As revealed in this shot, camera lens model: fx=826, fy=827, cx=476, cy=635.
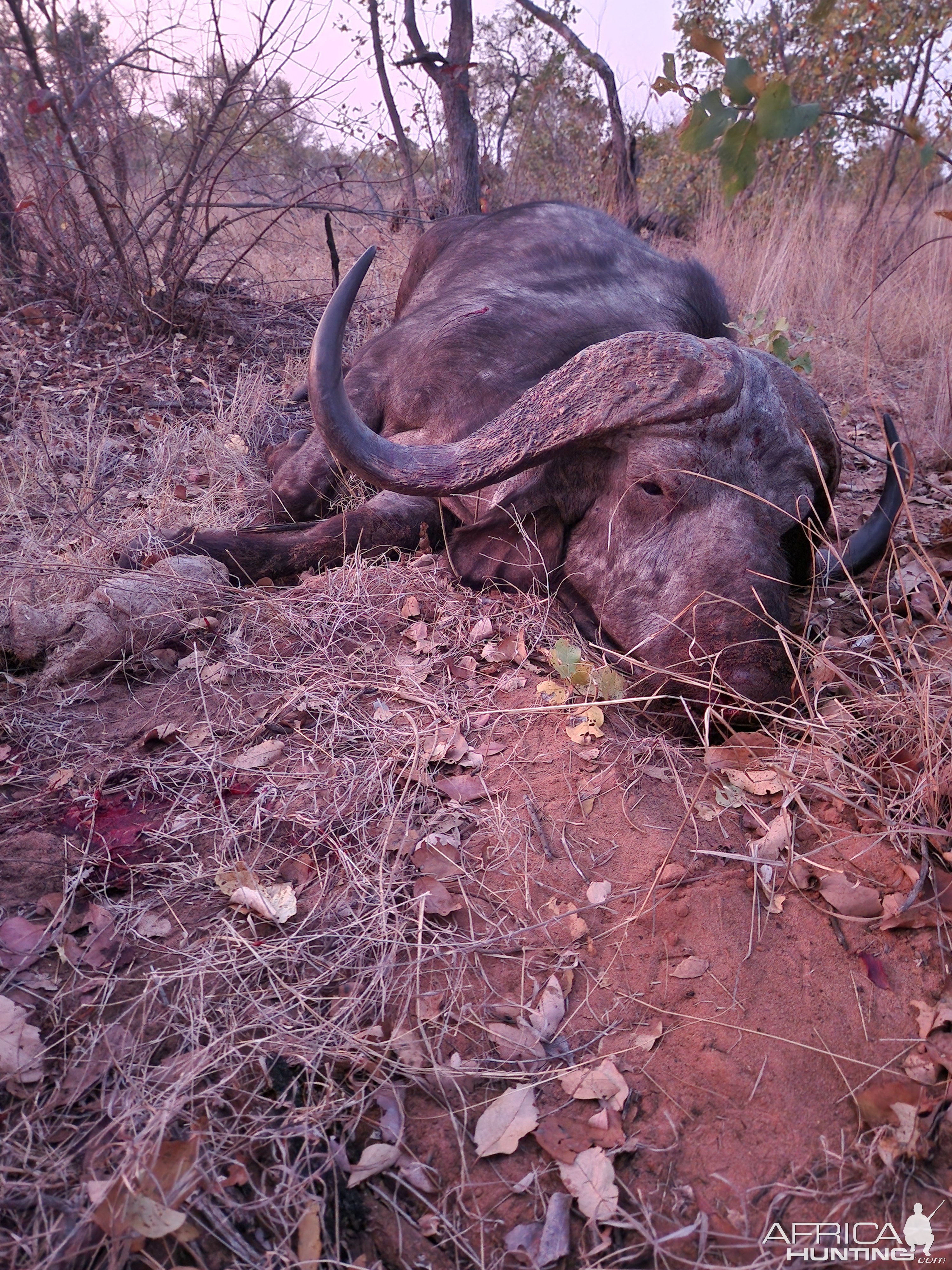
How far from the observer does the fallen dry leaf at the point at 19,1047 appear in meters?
1.56

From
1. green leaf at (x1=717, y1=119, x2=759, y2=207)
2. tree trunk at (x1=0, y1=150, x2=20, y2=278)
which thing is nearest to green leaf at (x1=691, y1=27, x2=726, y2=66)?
green leaf at (x1=717, y1=119, x2=759, y2=207)

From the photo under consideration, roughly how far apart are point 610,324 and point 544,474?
115 centimetres

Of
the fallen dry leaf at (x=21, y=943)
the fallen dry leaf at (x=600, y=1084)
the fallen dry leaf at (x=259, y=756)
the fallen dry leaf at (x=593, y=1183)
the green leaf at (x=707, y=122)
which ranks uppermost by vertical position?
the green leaf at (x=707, y=122)

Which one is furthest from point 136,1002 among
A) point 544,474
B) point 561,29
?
point 561,29

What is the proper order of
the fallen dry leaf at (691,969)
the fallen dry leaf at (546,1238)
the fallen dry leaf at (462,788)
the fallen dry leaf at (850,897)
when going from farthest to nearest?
the fallen dry leaf at (462,788) → the fallen dry leaf at (850,897) → the fallen dry leaf at (691,969) → the fallen dry leaf at (546,1238)

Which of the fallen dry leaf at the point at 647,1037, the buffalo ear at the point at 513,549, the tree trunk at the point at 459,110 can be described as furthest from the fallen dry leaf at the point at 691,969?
the tree trunk at the point at 459,110

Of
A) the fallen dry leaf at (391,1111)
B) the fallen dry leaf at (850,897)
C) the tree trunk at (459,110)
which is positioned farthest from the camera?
→ the tree trunk at (459,110)

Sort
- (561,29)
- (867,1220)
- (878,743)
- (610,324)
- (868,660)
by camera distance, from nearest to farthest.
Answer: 1. (867,1220)
2. (878,743)
3. (868,660)
4. (610,324)
5. (561,29)

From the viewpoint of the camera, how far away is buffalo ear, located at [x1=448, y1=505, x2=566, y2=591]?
3.27 meters

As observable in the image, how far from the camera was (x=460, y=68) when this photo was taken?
7035 millimetres

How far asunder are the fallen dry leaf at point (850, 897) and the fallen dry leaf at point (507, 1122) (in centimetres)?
92

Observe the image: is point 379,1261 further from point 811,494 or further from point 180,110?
point 180,110

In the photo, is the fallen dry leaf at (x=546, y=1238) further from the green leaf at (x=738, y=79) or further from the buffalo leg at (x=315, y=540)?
the buffalo leg at (x=315, y=540)

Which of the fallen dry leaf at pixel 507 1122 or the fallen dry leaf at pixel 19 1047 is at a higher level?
the fallen dry leaf at pixel 19 1047
